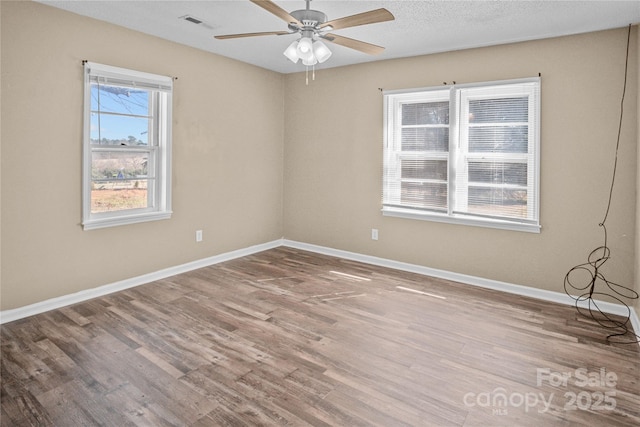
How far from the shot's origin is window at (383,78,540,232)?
12.6 ft

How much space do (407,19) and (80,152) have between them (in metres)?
3.02

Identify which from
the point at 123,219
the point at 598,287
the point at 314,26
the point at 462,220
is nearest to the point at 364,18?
the point at 314,26

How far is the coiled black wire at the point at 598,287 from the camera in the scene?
331cm

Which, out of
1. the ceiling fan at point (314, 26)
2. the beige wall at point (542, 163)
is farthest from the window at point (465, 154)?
the ceiling fan at point (314, 26)

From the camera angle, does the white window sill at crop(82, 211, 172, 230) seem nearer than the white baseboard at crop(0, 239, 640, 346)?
No

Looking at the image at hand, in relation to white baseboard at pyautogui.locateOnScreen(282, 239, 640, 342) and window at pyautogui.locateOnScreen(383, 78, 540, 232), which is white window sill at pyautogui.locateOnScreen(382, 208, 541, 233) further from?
white baseboard at pyautogui.locateOnScreen(282, 239, 640, 342)

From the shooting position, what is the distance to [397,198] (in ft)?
15.6

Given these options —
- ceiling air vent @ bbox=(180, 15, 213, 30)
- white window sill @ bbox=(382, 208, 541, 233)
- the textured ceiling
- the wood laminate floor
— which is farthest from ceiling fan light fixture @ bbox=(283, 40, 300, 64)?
white window sill @ bbox=(382, 208, 541, 233)

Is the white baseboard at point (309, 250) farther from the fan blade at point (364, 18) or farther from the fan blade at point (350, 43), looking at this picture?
the fan blade at point (364, 18)

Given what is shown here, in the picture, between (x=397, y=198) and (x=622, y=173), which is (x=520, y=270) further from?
(x=397, y=198)

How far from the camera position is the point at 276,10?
229 cm

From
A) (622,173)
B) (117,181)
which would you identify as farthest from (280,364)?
(622,173)

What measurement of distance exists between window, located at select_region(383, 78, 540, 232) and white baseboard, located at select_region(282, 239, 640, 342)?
58 cm

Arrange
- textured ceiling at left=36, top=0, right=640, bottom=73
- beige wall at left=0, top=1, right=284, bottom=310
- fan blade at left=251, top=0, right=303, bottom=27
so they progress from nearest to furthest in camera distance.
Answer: fan blade at left=251, top=0, right=303, bottom=27 → textured ceiling at left=36, top=0, right=640, bottom=73 → beige wall at left=0, top=1, right=284, bottom=310
